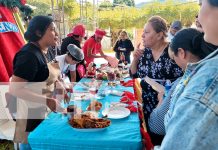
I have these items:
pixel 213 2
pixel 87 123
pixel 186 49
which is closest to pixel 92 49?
pixel 87 123

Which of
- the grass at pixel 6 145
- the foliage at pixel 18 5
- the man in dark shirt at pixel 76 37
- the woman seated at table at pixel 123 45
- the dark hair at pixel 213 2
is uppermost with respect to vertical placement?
the foliage at pixel 18 5

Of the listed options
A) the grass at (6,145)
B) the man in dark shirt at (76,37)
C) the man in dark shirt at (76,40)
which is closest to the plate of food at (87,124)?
the grass at (6,145)

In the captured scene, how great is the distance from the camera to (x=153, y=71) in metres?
2.17

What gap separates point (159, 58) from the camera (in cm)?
212

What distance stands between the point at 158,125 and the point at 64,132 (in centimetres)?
66

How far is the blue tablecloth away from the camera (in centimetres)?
144

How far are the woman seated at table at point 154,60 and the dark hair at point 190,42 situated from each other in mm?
689

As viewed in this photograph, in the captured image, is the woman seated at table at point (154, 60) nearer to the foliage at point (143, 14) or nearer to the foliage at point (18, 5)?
the foliage at point (18, 5)

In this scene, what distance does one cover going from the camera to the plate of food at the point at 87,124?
5.01 feet

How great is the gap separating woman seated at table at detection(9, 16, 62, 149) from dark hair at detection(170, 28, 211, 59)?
1073mm

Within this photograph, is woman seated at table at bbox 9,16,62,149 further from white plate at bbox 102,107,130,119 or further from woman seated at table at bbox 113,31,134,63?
woman seated at table at bbox 113,31,134,63

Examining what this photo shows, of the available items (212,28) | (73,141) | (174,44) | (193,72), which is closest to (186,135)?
(193,72)

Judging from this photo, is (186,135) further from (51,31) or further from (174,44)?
(51,31)

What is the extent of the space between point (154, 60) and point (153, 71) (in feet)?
0.37
